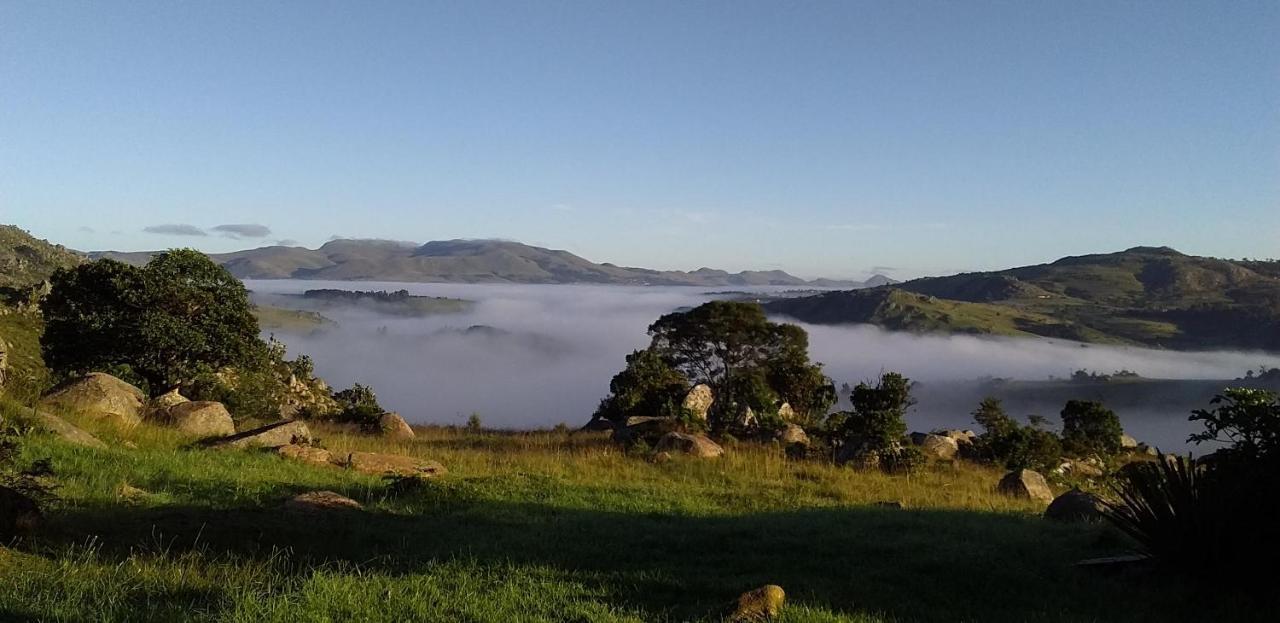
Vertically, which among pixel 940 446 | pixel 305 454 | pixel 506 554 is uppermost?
pixel 506 554

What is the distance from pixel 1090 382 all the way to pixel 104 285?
18571cm

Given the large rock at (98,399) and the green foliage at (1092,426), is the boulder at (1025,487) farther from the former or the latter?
the green foliage at (1092,426)

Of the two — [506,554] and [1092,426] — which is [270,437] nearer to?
[506,554]

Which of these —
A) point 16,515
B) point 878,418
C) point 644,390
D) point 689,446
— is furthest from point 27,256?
point 16,515

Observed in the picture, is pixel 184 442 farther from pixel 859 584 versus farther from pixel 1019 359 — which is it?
pixel 1019 359

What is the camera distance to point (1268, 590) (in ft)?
20.2

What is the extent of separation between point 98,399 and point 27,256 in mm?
106651

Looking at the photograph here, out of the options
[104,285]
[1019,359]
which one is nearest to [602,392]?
[1019,359]

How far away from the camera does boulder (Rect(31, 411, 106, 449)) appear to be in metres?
11.1

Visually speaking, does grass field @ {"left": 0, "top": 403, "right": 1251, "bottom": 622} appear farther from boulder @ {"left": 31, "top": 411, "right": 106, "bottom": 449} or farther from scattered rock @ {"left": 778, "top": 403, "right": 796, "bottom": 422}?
scattered rock @ {"left": 778, "top": 403, "right": 796, "bottom": 422}

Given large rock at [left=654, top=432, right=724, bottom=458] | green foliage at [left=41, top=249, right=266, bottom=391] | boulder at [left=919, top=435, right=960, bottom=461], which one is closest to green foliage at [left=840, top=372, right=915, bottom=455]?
boulder at [left=919, top=435, right=960, bottom=461]

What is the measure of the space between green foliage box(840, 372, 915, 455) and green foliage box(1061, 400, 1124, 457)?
10.8m

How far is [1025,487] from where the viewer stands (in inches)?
621

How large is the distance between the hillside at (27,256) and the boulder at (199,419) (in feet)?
245
